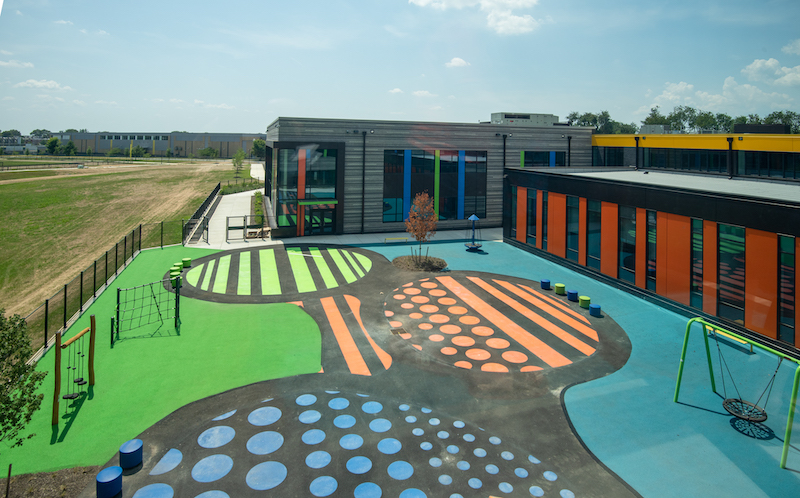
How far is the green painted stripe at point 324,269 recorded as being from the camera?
71.6 ft

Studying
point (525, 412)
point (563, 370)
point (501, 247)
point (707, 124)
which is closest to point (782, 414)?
point (563, 370)

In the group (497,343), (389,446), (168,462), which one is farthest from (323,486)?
(497,343)

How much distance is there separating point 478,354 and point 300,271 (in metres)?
12.6

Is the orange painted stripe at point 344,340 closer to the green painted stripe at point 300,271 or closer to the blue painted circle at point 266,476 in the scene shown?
the green painted stripe at point 300,271

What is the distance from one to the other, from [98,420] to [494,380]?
10.3m

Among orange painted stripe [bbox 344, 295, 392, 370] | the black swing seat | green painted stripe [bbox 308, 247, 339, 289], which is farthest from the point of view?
green painted stripe [bbox 308, 247, 339, 289]

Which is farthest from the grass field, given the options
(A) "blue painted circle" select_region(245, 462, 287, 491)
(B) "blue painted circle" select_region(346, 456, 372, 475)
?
(B) "blue painted circle" select_region(346, 456, 372, 475)

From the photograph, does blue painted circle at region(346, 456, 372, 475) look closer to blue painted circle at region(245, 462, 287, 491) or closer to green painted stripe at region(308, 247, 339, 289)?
blue painted circle at region(245, 462, 287, 491)

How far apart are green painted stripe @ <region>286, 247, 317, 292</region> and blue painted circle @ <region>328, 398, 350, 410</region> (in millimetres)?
9727

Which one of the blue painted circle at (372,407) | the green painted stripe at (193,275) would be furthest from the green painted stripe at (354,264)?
the blue painted circle at (372,407)

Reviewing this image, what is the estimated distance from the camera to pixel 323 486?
27.7 feet

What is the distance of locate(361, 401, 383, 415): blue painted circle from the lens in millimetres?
11039

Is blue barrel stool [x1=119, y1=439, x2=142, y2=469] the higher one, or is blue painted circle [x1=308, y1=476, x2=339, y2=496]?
blue barrel stool [x1=119, y1=439, x2=142, y2=469]

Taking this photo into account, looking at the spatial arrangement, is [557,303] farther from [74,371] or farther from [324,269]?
[74,371]
